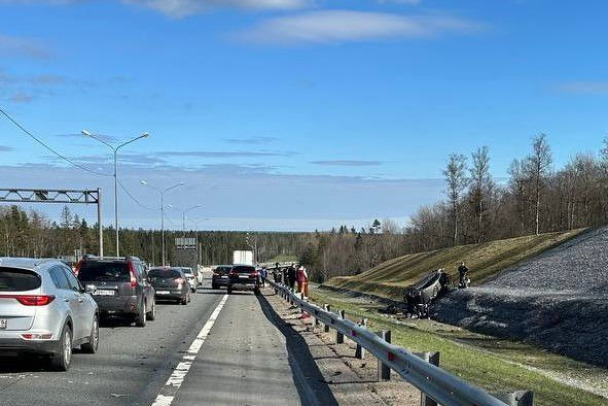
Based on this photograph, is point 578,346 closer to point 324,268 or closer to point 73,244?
point 73,244

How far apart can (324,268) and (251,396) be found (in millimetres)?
157387

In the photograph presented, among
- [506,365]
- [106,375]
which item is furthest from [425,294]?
[106,375]

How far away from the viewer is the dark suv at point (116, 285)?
17.9 meters

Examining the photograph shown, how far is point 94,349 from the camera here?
1277 cm

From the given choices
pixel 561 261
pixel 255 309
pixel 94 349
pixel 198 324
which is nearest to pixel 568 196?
pixel 561 261

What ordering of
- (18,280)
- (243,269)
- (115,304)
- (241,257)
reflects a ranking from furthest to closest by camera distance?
(241,257) < (243,269) < (115,304) < (18,280)

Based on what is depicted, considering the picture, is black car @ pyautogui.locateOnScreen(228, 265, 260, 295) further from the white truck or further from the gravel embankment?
the white truck

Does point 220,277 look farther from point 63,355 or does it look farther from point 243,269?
point 63,355

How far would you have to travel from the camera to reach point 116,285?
18.0 metres

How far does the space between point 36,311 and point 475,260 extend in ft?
197

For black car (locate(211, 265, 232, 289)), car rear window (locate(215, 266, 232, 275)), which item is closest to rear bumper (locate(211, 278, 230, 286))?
black car (locate(211, 265, 232, 289))

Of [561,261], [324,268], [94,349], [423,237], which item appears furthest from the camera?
[324,268]

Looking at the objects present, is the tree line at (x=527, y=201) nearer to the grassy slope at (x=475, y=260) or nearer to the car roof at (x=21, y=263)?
the grassy slope at (x=475, y=260)

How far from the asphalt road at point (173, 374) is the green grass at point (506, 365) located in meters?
2.60
